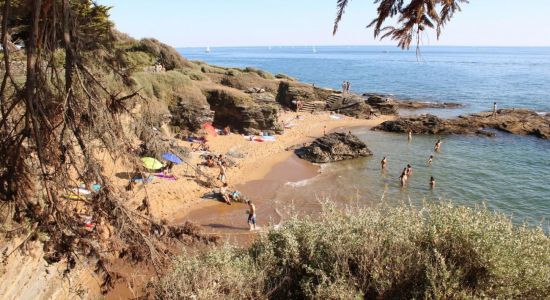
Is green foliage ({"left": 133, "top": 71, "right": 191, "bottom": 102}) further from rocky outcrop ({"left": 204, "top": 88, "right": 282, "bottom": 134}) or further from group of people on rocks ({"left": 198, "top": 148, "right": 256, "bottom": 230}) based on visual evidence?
group of people on rocks ({"left": 198, "top": 148, "right": 256, "bottom": 230})

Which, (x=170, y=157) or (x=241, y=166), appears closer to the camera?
(x=170, y=157)

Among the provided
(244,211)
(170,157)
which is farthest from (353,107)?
(170,157)

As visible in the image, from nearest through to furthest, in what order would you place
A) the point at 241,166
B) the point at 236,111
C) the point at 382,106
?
the point at 241,166, the point at 236,111, the point at 382,106

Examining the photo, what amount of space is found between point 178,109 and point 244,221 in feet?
44.7

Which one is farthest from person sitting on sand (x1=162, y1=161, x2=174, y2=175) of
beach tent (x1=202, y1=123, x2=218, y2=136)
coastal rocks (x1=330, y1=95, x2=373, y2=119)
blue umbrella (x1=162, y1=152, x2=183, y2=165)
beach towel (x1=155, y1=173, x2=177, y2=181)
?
coastal rocks (x1=330, y1=95, x2=373, y2=119)

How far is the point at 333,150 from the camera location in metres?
26.8

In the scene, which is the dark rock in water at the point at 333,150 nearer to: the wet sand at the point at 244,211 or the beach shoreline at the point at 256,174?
the beach shoreline at the point at 256,174

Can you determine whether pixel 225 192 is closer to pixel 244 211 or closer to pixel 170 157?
pixel 244 211

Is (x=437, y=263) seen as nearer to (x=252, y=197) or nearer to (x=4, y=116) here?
(x=4, y=116)

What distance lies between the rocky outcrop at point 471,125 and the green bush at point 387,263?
2850 centimetres

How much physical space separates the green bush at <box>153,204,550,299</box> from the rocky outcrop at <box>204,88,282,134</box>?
854 inches

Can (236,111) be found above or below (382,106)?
above

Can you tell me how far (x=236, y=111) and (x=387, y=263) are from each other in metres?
23.9

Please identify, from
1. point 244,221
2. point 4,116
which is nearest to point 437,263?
point 4,116
